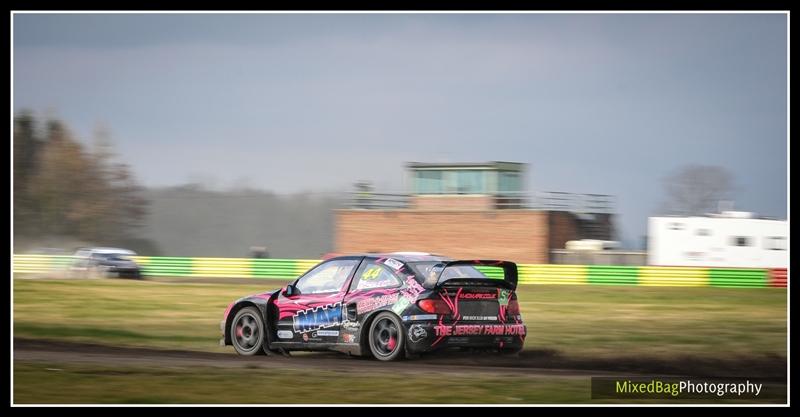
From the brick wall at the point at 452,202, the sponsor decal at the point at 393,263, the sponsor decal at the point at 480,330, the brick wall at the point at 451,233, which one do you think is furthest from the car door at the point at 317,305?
the brick wall at the point at 452,202

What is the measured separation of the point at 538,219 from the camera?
4591 centimetres

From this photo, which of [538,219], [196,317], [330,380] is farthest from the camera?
[538,219]

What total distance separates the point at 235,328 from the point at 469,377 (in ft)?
13.5

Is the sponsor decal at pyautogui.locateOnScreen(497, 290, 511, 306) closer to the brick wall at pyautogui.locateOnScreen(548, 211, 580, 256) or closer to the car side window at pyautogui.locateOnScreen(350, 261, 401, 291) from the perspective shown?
the car side window at pyautogui.locateOnScreen(350, 261, 401, 291)

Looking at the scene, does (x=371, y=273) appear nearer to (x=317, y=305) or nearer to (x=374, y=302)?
(x=374, y=302)

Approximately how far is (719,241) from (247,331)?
3020cm

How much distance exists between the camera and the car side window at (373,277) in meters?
13.7

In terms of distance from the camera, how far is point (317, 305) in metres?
14.3

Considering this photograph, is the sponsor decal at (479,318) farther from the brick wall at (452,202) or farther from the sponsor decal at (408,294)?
the brick wall at (452,202)

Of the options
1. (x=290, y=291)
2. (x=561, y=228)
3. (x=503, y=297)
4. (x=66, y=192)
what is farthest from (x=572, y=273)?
(x=66, y=192)

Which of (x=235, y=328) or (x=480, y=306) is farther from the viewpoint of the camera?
(x=235, y=328)

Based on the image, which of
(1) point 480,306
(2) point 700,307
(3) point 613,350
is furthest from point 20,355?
(2) point 700,307

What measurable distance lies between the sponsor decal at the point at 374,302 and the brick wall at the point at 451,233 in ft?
106

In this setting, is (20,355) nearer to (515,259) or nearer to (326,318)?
(326,318)
